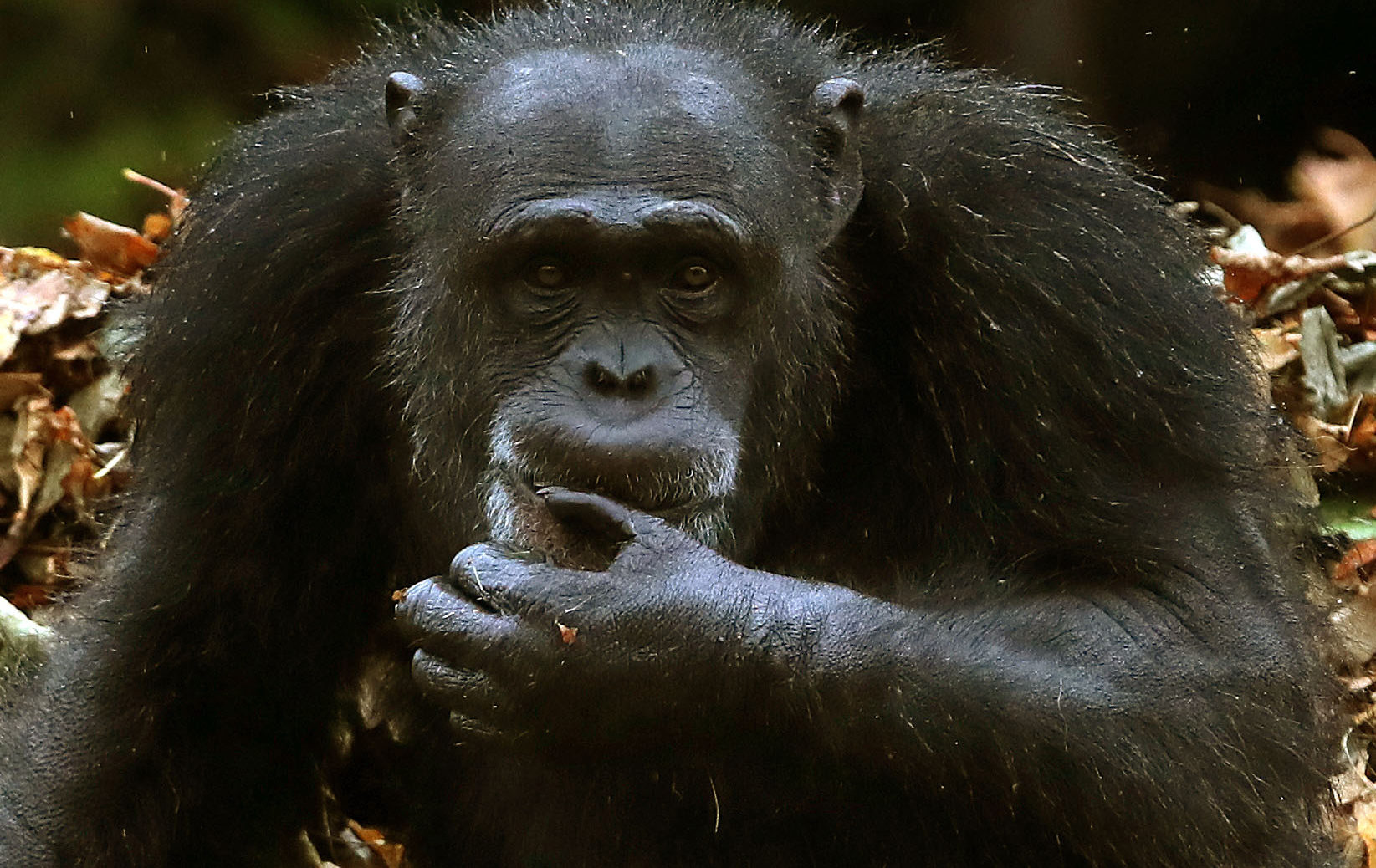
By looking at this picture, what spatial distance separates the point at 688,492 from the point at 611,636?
37cm

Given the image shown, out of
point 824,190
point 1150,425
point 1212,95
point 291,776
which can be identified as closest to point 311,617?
point 291,776

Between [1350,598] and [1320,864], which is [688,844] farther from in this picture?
[1350,598]

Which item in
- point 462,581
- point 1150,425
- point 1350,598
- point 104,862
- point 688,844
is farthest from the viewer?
point 1350,598

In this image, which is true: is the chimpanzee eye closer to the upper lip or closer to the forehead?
the forehead

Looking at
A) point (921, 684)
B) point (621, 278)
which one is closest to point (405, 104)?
point (621, 278)

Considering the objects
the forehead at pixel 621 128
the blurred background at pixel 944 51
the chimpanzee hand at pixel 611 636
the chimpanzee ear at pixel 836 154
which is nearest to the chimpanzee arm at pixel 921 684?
the chimpanzee hand at pixel 611 636

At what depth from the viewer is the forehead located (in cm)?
438

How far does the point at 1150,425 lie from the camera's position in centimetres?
445

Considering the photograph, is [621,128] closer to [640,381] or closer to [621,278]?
[621,278]

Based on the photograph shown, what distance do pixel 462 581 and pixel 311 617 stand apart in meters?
1.19

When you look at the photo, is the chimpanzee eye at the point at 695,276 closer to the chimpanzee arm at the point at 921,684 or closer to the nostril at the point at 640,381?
the nostril at the point at 640,381

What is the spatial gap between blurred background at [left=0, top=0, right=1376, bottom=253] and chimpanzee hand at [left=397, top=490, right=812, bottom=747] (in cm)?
441

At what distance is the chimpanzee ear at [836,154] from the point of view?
15.3 ft

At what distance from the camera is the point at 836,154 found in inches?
185
